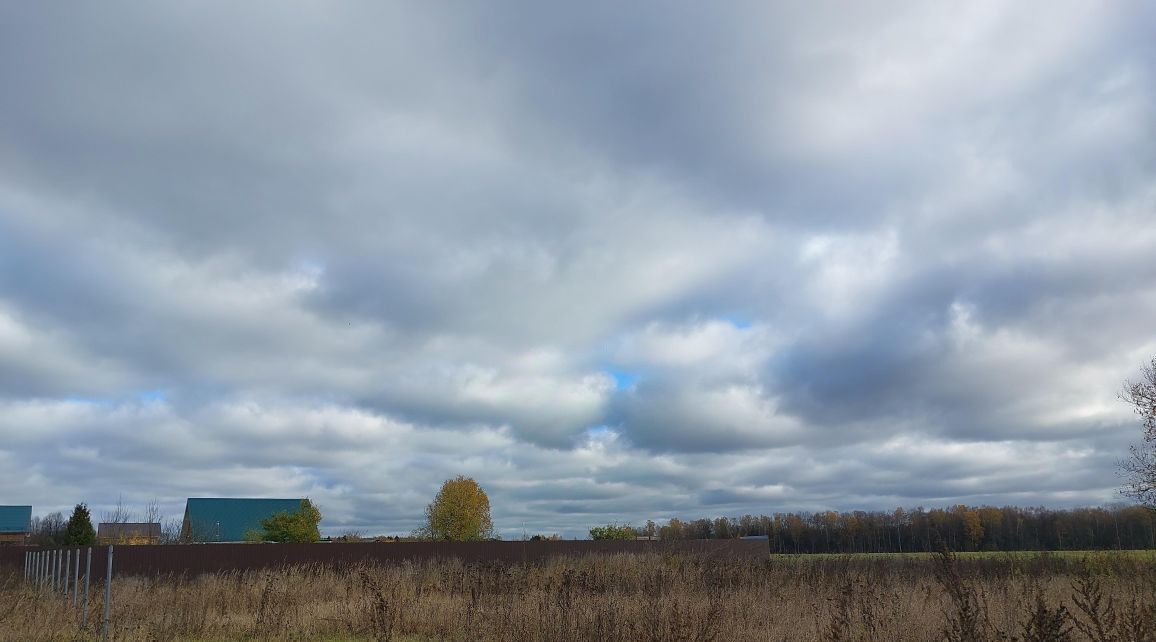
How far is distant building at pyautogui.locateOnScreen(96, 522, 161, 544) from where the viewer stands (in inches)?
Answer: 2213

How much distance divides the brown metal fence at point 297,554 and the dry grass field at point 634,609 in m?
5.92

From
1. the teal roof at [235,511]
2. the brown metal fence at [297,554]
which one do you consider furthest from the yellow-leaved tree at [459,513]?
the brown metal fence at [297,554]

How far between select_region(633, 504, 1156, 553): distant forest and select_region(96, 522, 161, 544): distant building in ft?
122

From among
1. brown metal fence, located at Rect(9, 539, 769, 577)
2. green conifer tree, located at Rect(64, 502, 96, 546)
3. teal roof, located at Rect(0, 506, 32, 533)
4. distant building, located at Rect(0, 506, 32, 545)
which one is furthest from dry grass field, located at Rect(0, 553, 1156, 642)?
teal roof, located at Rect(0, 506, 32, 533)

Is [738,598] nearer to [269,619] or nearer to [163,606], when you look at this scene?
[269,619]

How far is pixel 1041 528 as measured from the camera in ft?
298

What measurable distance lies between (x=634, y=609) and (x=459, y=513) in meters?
82.8

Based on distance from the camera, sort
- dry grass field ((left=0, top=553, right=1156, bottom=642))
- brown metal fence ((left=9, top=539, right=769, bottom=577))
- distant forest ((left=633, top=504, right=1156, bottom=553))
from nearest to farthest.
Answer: dry grass field ((left=0, top=553, right=1156, bottom=642))
brown metal fence ((left=9, top=539, right=769, bottom=577))
distant forest ((left=633, top=504, right=1156, bottom=553))

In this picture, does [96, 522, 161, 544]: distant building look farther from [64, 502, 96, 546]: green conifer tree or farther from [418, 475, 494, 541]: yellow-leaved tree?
[418, 475, 494, 541]: yellow-leaved tree

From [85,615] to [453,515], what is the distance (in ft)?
264

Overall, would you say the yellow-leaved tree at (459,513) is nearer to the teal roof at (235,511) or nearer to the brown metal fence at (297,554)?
the teal roof at (235,511)

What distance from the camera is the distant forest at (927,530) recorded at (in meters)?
80.1

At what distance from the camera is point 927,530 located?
307ft

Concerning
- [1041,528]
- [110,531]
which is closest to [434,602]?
[110,531]
